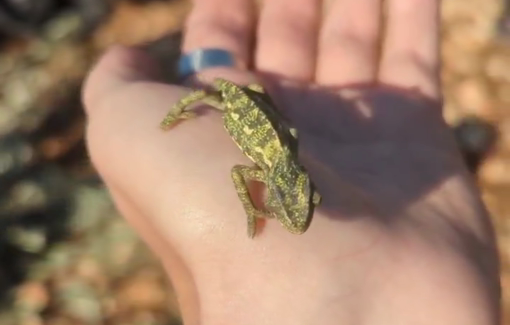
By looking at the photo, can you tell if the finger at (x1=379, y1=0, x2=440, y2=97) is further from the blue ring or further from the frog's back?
the frog's back

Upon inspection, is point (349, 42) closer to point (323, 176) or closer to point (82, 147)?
point (323, 176)

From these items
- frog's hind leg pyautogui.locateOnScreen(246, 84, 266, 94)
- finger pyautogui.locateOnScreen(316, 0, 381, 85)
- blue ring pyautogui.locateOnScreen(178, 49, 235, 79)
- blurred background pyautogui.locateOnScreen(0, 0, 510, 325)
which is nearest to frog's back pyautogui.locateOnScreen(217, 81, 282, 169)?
frog's hind leg pyautogui.locateOnScreen(246, 84, 266, 94)

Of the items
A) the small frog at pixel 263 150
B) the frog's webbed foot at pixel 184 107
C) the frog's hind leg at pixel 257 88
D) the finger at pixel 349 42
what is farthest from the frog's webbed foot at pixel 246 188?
the finger at pixel 349 42

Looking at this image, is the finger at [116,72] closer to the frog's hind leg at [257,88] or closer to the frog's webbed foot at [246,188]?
the frog's hind leg at [257,88]

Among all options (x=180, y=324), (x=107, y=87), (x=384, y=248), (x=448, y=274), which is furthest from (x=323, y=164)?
(x=180, y=324)

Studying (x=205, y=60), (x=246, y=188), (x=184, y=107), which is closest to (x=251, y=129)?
(x=246, y=188)

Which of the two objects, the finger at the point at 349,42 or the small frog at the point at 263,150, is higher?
the small frog at the point at 263,150
